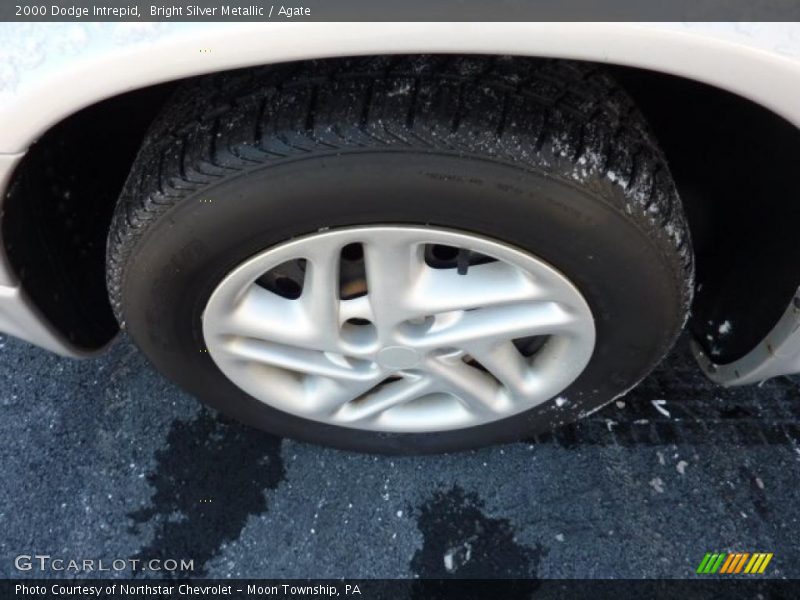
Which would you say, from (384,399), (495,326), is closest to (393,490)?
(384,399)

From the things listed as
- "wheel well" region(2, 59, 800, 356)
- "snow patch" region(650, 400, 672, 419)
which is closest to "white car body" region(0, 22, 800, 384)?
"wheel well" region(2, 59, 800, 356)

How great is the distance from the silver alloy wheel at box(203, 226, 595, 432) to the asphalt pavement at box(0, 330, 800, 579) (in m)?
0.22

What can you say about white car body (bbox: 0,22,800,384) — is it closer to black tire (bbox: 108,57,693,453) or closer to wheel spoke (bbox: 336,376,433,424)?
black tire (bbox: 108,57,693,453)

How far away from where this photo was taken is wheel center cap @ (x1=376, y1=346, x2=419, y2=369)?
4.11 ft

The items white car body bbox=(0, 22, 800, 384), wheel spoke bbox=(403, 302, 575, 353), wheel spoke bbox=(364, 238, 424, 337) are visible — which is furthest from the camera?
wheel spoke bbox=(403, 302, 575, 353)

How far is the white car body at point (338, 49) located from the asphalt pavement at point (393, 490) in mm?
935

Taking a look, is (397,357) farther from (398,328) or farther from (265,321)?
(265,321)

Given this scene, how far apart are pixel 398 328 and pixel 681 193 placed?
2.15 feet

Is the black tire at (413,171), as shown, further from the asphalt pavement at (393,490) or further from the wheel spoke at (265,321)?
the asphalt pavement at (393,490)

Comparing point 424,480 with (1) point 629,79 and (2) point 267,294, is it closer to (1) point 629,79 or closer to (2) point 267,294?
(2) point 267,294

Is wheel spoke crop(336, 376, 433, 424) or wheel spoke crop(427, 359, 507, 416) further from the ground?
wheel spoke crop(427, 359, 507, 416)

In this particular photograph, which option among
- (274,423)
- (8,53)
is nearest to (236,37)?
(8,53)

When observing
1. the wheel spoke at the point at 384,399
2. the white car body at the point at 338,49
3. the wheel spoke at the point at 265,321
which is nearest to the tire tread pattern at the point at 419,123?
the white car body at the point at 338,49

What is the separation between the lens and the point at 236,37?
81 centimetres
